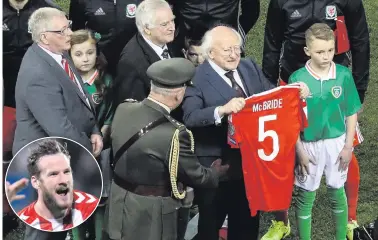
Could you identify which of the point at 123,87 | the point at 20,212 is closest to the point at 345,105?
the point at 123,87

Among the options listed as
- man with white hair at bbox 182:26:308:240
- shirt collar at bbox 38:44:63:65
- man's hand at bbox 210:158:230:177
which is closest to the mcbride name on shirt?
man with white hair at bbox 182:26:308:240

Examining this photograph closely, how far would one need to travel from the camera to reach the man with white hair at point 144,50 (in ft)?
18.6

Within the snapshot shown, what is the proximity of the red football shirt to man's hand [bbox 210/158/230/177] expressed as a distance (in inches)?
4.7

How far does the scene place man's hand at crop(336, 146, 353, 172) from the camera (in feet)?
19.3

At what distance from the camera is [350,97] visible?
580cm

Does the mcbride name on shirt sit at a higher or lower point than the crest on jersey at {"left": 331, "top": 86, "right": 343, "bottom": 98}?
lower

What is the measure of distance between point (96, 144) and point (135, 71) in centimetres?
53

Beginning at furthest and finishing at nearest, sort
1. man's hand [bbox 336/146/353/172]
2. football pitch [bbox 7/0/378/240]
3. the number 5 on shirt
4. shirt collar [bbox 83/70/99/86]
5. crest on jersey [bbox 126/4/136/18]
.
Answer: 1. football pitch [bbox 7/0/378/240]
2. crest on jersey [bbox 126/4/136/18]
3. shirt collar [bbox 83/70/99/86]
4. man's hand [bbox 336/146/353/172]
5. the number 5 on shirt

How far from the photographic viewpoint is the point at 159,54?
18.9ft

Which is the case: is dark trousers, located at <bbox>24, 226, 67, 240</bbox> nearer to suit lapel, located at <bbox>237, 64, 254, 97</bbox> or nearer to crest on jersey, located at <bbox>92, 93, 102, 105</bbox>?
crest on jersey, located at <bbox>92, 93, 102, 105</bbox>

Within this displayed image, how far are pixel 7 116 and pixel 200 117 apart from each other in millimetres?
1393

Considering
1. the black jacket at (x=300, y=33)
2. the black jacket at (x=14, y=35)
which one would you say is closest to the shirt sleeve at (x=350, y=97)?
the black jacket at (x=300, y=33)

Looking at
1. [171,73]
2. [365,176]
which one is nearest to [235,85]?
[171,73]

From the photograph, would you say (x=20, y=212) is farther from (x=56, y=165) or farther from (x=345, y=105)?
(x=345, y=105)
